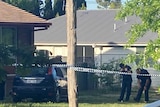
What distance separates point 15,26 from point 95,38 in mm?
15388

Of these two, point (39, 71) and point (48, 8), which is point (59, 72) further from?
point (48, 8)

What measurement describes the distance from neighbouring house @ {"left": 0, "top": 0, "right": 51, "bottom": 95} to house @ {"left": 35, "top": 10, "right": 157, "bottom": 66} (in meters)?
10.3

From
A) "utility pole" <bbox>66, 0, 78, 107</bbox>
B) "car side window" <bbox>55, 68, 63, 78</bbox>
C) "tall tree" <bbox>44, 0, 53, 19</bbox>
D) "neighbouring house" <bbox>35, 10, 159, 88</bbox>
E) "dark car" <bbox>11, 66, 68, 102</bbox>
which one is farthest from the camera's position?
"tall tree" <bbox>44, 0, 53, 19</bbox>

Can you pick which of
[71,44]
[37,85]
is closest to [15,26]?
[37,85]

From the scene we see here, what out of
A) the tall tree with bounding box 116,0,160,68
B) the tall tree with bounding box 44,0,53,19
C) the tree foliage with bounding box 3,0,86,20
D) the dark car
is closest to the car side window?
the dark car

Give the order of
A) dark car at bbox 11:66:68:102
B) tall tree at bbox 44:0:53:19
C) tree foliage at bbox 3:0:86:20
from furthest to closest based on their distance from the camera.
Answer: tall tree at bbox 44:0:53:19
tree foliage at bbox 3:0:86:20
dark car at bbox 11:66:68:102

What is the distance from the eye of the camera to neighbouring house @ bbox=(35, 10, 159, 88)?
4181 cm

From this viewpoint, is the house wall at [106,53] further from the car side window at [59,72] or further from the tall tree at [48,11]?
the tall tree at [48,11]

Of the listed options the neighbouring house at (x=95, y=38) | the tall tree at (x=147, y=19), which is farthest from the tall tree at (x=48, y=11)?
the tall tree at (x=147, y=19)

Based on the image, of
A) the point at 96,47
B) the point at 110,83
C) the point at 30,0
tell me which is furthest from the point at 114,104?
the point at 30,0

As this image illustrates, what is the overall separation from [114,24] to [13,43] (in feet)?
57.1

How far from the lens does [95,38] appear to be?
1748 inches

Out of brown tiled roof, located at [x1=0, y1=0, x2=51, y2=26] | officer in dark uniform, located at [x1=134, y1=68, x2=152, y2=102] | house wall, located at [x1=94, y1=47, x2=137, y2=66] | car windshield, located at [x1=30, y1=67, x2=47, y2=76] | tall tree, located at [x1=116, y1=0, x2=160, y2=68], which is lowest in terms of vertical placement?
house wall, located at [x1=94, y1=47, x2=137, y2=66]

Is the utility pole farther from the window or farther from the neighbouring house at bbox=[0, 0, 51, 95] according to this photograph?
the window
